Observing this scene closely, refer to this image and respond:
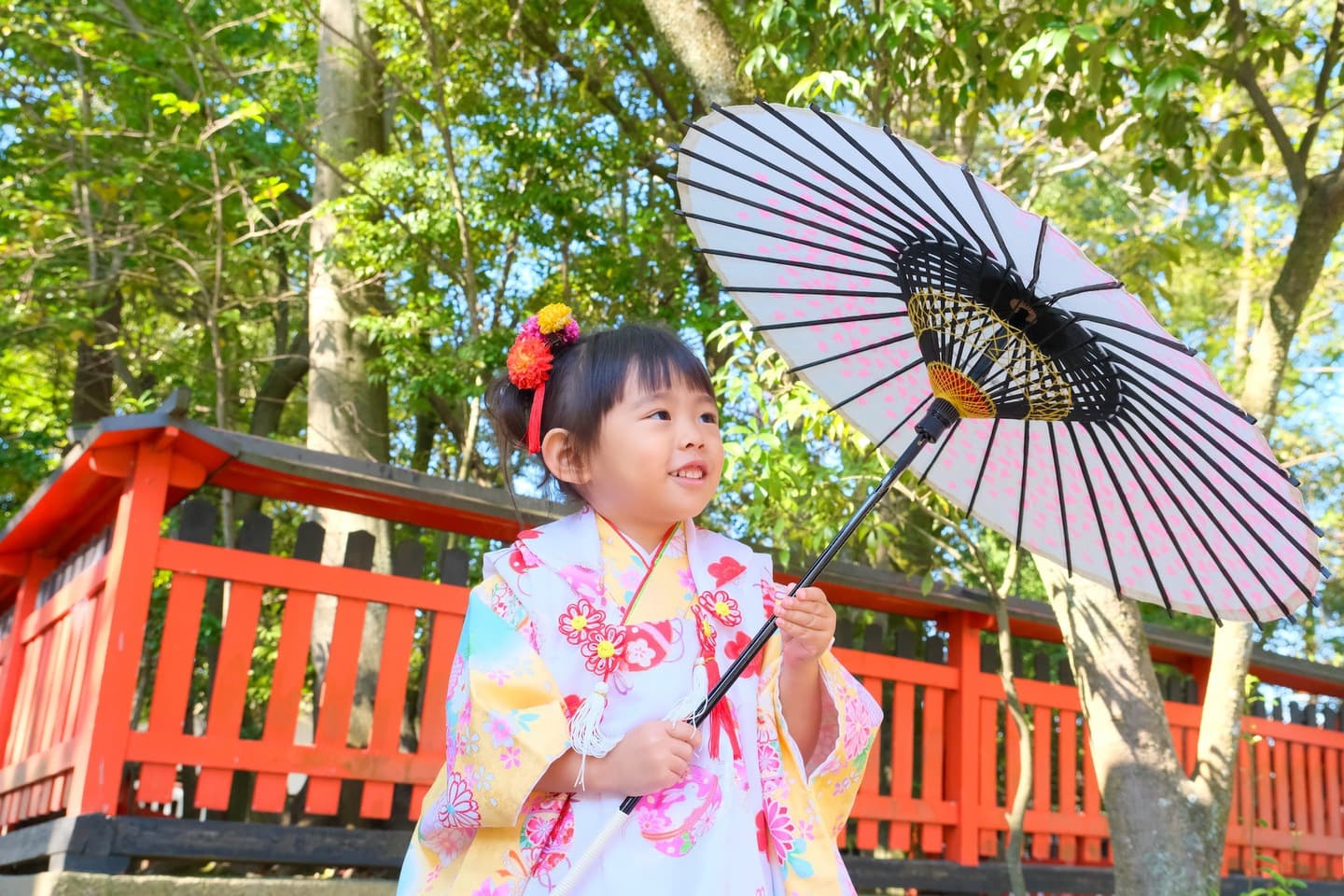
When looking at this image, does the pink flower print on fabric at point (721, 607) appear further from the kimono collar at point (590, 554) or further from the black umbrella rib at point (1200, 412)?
the black umbrella rib at point (1200, 412)

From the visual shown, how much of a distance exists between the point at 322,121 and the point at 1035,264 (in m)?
7.52

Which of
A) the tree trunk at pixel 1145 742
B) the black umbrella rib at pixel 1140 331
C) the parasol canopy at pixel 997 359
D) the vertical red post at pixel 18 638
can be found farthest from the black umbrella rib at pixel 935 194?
the vertical red post at pixel 18 638

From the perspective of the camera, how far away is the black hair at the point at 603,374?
2383 millimetres

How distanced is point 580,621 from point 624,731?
220mm

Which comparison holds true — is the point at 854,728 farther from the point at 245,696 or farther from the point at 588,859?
the point at 245,696

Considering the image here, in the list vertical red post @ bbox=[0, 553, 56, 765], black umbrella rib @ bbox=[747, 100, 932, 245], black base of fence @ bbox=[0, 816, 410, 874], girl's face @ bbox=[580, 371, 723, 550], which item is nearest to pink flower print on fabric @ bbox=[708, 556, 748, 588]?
girl's face @ bbox=[580, 371, 723, 550]

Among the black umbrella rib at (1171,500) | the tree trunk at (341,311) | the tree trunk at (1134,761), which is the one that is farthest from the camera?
the tree trunk at (341,311)

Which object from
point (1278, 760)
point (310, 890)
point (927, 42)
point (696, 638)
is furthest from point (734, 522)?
point (696, 638)

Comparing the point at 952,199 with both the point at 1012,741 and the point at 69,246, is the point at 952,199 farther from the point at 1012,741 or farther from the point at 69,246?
the point at 69,246

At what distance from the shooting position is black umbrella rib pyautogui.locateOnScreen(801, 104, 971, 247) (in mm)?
2311

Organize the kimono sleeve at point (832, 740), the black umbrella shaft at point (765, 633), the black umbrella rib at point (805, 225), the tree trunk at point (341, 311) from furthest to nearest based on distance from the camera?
the tree trunk at point (341, 311) → the black umbrella rib at point (805, 225) → the kimono sleeve at point (832, 740) → the black umbrella shaft at point (765, 633)

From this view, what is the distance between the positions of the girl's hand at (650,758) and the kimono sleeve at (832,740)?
0.97 feet

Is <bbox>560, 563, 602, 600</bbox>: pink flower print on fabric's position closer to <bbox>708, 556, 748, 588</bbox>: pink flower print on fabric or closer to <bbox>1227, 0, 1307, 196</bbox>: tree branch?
<bbox>708, 556, 748, 588</bbox>: pink flower print on fabric

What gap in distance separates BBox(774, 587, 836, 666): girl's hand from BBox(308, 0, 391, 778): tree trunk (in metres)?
5.43
